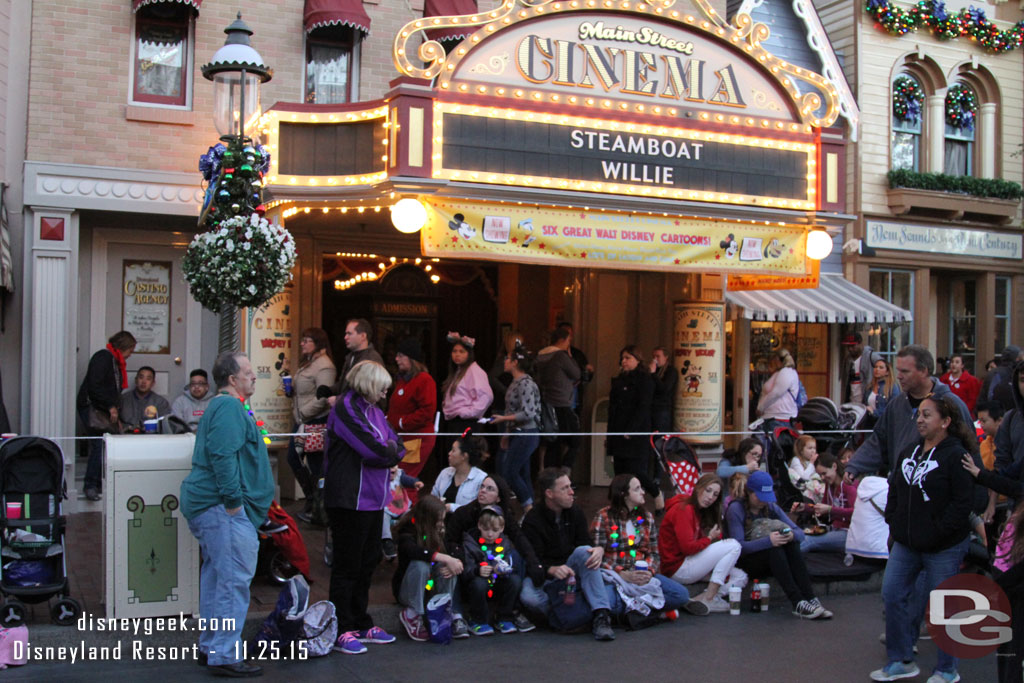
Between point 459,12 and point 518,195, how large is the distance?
3277 mm

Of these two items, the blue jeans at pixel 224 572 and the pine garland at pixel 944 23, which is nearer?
the blue jeans at pixel 224 572

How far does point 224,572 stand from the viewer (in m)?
6.54

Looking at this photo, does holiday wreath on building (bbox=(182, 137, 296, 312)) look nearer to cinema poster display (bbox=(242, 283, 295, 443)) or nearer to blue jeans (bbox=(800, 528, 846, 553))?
cinema poster display (bbox=(242, 283, 295, 443))

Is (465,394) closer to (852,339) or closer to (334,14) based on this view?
(334,14)

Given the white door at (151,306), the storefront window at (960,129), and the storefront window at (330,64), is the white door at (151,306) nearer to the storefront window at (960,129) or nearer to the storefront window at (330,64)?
the storefront window at (330,64)

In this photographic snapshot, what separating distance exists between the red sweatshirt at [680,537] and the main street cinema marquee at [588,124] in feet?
9.91

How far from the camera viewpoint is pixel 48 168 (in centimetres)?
1090

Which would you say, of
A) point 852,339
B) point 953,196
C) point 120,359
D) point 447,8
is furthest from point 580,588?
point 953,196

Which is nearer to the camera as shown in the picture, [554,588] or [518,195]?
[554,588]

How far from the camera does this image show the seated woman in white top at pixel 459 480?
8508 mm

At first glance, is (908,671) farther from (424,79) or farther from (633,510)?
(424,79)

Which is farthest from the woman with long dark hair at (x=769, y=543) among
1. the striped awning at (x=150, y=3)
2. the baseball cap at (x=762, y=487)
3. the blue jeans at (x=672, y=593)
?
the striped awning at (x=150, y=3)

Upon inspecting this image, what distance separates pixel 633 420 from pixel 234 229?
5.54m

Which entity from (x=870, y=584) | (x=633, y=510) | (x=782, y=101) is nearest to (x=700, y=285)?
(x=782, y=101)
